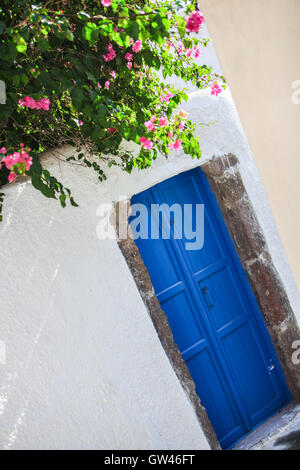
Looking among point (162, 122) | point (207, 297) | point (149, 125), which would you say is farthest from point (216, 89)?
point (207, 297)

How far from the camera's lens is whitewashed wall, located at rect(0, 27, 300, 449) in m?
3.08

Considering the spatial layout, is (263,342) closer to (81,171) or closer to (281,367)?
(281,367)

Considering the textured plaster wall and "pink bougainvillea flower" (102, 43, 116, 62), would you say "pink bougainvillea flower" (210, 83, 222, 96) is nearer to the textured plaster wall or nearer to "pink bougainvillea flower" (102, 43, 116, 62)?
"pink bougainvillea flower" (102, 43, 116, 62)

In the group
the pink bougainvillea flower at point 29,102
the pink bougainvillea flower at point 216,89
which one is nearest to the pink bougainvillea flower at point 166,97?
the pink bougainvillea flower at point 216,89

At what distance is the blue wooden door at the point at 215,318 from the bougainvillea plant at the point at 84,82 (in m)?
0.76

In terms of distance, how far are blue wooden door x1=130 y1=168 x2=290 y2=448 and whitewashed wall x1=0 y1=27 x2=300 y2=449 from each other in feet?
1.32

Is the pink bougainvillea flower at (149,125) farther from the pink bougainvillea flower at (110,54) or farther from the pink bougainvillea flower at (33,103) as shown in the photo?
the pink bougainvillea flower at (33,103)

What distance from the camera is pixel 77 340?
3271 millimetres

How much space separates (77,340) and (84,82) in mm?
1608

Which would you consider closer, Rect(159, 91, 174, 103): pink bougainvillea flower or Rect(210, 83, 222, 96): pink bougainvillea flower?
Rect(159, 91, 174, 103): pink bougainvillea flower

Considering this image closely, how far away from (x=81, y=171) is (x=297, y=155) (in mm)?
1520

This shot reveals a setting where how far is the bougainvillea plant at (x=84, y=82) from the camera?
2.37 m

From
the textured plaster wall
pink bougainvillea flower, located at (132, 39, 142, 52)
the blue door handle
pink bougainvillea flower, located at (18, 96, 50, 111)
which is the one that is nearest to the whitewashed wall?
pink bougainvillea flower, located at (18, 96, 50, 111)
